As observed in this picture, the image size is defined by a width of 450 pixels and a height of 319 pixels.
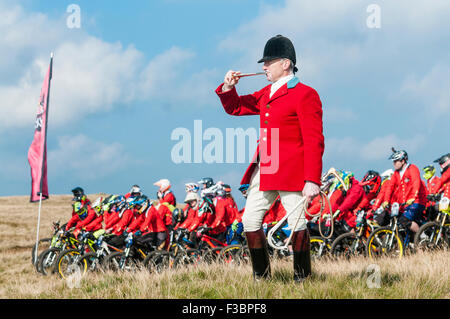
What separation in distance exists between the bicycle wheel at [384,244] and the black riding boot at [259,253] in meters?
6.15

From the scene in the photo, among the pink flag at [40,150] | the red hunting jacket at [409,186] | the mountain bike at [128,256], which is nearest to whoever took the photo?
the red hunting jacket at [409,186]

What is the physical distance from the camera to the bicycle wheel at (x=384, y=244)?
10938 mm

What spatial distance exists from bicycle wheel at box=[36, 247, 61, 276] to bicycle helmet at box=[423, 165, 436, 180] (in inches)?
424

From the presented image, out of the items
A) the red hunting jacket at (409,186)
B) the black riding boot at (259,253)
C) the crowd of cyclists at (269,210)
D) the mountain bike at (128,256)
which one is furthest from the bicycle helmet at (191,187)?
the black riding boot at (259,253)

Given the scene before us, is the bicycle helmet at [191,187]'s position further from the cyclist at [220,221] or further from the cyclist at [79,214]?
the cyclist at [79,214]

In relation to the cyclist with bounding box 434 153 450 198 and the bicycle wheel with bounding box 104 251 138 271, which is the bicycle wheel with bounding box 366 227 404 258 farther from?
the bicycle wheel with bounding box 104 251 138 271

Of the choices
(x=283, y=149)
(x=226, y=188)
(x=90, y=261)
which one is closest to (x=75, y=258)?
(x=90, y=261)

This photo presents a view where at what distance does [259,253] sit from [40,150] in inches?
392

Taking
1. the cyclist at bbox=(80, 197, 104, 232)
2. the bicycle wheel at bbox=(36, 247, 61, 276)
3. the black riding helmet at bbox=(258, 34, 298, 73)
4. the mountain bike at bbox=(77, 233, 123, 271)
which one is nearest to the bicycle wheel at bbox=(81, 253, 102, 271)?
the mountain bike at bbox=(77, 233, 123, 271)

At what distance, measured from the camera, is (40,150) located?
13.7 m

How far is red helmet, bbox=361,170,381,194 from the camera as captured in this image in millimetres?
13305

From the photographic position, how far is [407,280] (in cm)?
546
